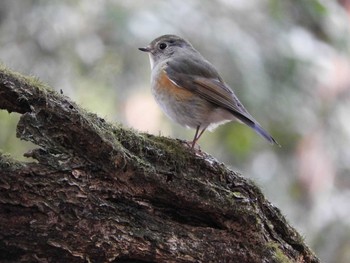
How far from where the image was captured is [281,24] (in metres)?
6.91

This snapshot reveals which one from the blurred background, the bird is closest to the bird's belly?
the bird

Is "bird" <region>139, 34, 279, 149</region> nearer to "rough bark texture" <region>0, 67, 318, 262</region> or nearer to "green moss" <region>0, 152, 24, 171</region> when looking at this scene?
"rough bark texture" <region>0, 67, 318, 262</region>

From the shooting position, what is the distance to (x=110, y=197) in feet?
10.3

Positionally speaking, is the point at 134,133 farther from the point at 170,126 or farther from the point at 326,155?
the point at 326,155

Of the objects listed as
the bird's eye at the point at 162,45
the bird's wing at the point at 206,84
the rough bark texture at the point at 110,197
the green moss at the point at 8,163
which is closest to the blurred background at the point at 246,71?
the bird's eye at the point at 162,45

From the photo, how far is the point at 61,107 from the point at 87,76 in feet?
11.8

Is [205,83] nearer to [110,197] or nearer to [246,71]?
[110,197]

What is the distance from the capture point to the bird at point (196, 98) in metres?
4.36

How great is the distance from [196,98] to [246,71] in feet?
7.20

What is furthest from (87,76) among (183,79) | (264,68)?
(183,79)

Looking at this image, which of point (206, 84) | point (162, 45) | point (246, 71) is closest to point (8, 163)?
point (206, 84)

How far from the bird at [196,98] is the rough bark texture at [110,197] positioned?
2.71 feet

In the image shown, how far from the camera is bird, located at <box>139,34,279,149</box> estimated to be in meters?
4.36

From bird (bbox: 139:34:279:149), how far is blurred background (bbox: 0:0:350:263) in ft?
4.77
